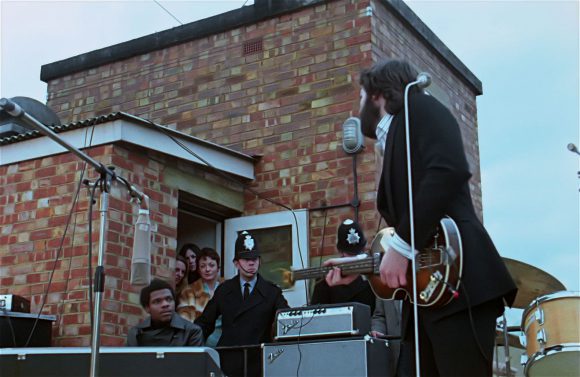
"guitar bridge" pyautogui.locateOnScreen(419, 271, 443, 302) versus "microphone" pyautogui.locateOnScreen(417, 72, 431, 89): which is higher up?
"microphone" pyautogui.locateOnScreen(417, 72, 431, 89)

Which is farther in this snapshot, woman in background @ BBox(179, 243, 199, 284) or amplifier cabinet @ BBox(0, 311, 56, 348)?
woman in background @ BBox(179, 243, 199, 284)

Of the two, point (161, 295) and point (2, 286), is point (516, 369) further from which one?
point (2, 286)

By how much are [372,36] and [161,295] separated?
Result: 3.15 metres

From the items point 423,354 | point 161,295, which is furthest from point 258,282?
point 423,354

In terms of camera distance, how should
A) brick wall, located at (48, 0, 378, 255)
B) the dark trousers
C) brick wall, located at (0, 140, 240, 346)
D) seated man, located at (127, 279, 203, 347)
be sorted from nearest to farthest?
the dark trousers < seated man, located at (127, 279, 203, 347) < brick wall, located at (0, 140, 240, 346) < brick wall, located at (48, 0, 378, 255)

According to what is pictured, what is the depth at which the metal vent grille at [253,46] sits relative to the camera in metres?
7.75

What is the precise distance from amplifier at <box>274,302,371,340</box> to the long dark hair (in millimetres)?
2253

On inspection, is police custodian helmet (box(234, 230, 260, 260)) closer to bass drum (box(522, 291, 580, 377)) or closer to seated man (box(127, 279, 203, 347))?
seated man (box(127, 279, 203, 347))

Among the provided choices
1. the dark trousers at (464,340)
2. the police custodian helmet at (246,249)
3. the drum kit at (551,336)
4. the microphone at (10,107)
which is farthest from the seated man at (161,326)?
the dark trousers at (464,340)

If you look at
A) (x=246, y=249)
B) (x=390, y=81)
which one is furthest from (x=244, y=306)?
(x=390, y=81)

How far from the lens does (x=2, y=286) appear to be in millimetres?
6285

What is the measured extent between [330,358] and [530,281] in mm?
1702

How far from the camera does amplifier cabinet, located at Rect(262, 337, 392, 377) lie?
15.4 feet

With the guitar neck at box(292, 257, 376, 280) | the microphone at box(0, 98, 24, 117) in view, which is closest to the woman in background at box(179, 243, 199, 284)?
the microphone at box(0, 98, 24, 117)
